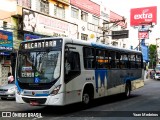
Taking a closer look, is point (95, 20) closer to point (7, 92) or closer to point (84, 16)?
point (84, 16)

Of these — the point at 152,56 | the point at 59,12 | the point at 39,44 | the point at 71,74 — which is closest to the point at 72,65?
the point at 71,74

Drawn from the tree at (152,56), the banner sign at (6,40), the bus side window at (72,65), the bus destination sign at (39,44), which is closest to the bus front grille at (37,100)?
the bus side window at (72,65)

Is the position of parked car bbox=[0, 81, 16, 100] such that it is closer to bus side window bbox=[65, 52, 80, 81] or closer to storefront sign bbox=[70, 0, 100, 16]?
bus side window bbox=[65, 52, 80, 81]

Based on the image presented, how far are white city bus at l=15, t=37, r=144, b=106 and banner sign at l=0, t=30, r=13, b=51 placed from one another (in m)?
11.1

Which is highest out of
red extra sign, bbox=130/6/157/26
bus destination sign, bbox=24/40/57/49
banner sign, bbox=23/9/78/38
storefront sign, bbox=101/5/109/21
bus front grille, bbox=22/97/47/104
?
red extra sign, bbox=130/6/157/26

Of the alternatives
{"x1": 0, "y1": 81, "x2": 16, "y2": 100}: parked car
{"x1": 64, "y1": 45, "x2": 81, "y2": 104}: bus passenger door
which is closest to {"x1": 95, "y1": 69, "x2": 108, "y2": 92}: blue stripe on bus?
{"x1": 64, "y1": 45, "x2": 81, "y2": 104}: bus passenger door

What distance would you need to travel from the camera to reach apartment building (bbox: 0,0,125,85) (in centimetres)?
2498

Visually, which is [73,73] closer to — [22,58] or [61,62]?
[61,62]

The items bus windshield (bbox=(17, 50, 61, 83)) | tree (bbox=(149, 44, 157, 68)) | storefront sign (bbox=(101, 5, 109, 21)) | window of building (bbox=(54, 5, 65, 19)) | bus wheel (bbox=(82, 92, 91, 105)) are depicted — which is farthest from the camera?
tree (bbox=(149, 44, 157, 68))

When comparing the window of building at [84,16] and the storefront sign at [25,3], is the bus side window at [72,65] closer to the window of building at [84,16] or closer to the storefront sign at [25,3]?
the storefront sign at [25,3]

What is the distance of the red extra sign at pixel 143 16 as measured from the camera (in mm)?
62594

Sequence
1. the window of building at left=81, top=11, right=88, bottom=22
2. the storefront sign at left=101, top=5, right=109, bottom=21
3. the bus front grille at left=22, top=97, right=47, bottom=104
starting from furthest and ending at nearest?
the storefront sign at left=101, top=5, right=109, bottom=21, the window of building at left=81, top=11, right=88, bottom=22, the bus front grille at left=22, top=97, right=47, bottom=104

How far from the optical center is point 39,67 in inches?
476

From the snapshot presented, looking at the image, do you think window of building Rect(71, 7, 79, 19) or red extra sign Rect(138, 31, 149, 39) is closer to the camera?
window of building Rect(71, 7, 79, 19)
